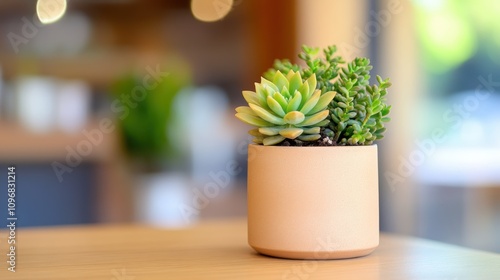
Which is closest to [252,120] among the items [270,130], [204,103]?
[270,130]

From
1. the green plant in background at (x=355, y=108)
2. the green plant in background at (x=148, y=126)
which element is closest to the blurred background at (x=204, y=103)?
the green plant in background at (x=148, y=126)

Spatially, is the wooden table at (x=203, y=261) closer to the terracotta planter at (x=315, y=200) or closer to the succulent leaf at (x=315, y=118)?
the terracotta planter at (x=315, y=200)

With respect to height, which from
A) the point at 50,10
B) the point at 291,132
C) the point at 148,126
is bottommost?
the point at 291,132

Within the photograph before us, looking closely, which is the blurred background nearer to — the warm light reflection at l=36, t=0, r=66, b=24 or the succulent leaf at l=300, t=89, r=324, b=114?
the warm light reflection at l=36, t=0, r=66, b=24

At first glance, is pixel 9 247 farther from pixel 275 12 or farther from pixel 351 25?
pixel 275 12

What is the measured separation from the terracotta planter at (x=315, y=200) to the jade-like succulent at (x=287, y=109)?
23 mm

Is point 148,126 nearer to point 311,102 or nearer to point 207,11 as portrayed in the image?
point 207,11

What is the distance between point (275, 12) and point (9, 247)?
9.13ft

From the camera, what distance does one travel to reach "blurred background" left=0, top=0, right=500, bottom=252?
2949 mm

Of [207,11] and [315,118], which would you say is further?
[207,11]

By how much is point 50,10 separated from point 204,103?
3.09 ft

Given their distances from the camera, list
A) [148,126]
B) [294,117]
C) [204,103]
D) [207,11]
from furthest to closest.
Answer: [207,11] → [204,103] → [148,126] → [294,117]

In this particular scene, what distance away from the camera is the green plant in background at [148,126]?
10.9 feet

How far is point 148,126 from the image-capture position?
3350mm
